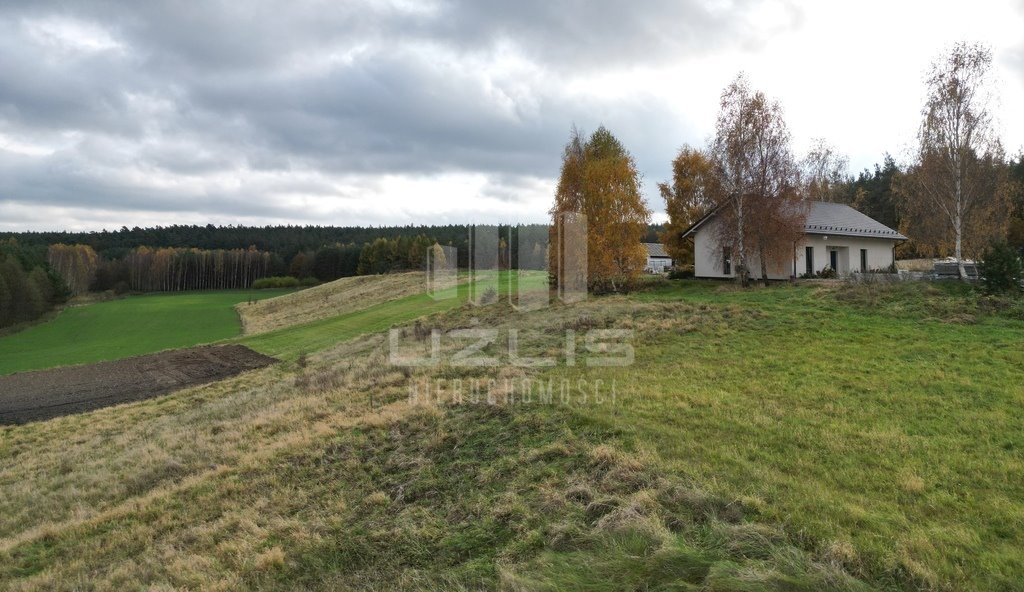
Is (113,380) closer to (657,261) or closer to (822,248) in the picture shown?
(822,248)

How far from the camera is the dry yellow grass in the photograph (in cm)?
4988

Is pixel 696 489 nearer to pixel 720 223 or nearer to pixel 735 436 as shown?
pixel 735 436

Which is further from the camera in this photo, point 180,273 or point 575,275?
point 180,273

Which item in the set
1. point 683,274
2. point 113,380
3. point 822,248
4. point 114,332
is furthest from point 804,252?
point 114,332

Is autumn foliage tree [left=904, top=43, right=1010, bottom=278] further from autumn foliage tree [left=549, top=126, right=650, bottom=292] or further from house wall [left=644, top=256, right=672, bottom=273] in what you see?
house wall [left=644, top=256, right=672, bottom=273]

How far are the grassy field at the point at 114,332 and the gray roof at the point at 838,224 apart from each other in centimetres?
4059

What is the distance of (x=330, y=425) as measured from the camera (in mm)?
11297

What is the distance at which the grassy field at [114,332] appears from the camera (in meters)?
38.0

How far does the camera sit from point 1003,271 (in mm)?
19031

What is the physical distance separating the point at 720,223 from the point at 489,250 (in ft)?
111

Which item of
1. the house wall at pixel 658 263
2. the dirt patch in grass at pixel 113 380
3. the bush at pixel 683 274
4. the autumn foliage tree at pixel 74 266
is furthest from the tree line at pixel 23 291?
the house wall at pixel 658 263

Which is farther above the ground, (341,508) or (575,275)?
(575,275)

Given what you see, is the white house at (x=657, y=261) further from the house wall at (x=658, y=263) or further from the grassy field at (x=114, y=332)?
the grassy field at (x=114, y=332)

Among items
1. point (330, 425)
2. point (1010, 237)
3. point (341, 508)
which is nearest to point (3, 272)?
point (330, 425)
